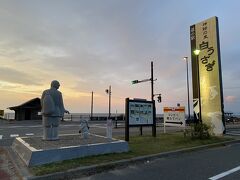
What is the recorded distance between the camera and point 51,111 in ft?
32.2

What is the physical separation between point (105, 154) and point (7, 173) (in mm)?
3160

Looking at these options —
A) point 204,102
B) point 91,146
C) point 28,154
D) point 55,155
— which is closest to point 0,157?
point 28,154

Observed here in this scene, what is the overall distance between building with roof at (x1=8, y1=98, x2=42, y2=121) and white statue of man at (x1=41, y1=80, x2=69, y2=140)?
113 ft

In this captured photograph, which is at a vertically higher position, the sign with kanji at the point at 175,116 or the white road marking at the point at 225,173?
the sign with kanji at the point at 175,116

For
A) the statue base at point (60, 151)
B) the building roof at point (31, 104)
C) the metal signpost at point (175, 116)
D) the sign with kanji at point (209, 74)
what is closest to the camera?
the statue base at point (60, 151)

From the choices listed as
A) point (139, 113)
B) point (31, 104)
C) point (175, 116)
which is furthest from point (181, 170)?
point (31, 104)

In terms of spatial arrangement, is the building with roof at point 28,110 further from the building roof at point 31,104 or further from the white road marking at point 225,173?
the white road marking at point 225,173

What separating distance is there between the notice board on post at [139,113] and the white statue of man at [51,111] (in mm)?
4201

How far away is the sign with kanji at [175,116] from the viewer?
18.1 m


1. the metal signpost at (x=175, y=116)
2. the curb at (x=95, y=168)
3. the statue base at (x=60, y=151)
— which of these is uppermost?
the metal signpost at (x=175, y=116)

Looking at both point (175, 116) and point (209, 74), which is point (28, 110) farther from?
point (209, 74)

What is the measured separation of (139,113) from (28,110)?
34.3 m

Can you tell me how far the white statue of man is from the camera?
32.3 ft

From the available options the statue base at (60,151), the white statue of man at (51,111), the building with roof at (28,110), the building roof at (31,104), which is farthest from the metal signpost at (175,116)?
the building roof at (31,104)
